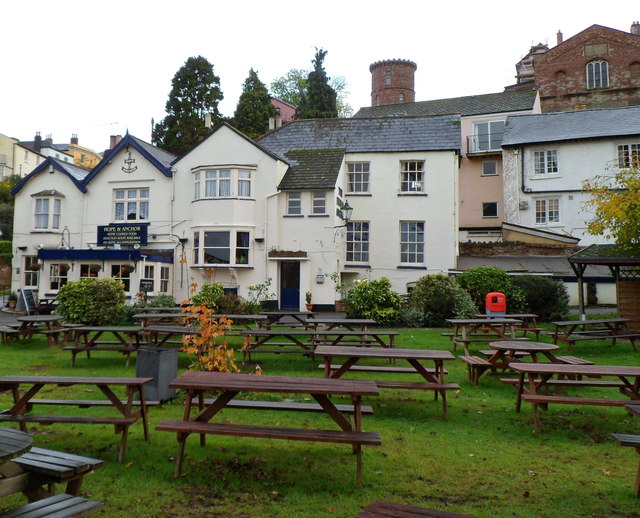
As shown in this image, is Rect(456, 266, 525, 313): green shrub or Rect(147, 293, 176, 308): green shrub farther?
Rect(147, 293, 176, 308): green shrub

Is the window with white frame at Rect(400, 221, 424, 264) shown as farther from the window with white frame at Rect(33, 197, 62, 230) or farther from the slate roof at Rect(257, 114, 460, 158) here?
the window with white frame at Rect(33, 197, 62, 230)

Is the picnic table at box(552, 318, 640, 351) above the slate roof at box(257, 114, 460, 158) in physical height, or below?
below

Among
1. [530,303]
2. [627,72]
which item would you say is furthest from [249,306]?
[627,72]

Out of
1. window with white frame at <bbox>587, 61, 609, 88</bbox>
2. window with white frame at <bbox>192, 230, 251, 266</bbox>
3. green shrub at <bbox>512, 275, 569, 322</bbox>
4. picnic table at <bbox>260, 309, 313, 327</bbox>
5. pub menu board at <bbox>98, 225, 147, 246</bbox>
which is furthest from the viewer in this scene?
window with white frame at <bbox>587, 61, 609, 88</bbox>

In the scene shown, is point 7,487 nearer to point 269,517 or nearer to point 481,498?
point 269,517

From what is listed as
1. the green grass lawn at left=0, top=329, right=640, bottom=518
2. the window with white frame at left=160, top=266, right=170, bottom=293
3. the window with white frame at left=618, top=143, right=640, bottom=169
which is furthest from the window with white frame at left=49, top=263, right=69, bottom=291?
the window with white frame at left=618, top=143, right=640, bottom=169

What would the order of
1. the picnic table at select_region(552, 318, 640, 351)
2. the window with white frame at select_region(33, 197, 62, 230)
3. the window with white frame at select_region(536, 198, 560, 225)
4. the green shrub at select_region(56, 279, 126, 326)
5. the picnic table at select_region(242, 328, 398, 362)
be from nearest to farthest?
the picnic table at select_region(242, 328, 398, 362), the picnic table at select_region(552, 318, 640, 351), the green shrub at select_region(56, 279, 126, 326), the window with white frame at select_region(33, 197, 62, 230), the window with white frame at select_region(536, 198, 560, 225)

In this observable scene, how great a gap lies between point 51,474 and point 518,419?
6.03m

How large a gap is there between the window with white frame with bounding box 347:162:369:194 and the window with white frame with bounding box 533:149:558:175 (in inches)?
482

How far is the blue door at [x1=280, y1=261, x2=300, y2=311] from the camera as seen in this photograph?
22781mm

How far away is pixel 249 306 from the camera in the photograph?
1930 centimetres

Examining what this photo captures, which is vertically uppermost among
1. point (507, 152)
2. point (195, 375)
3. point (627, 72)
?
point (627, 72)

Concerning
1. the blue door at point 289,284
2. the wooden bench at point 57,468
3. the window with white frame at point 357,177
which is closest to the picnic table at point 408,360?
the wooden bench at point 57,468

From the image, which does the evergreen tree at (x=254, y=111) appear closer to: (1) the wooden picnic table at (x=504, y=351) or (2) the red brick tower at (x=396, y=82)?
(2) the red brick tower at (x=396, y=82)
